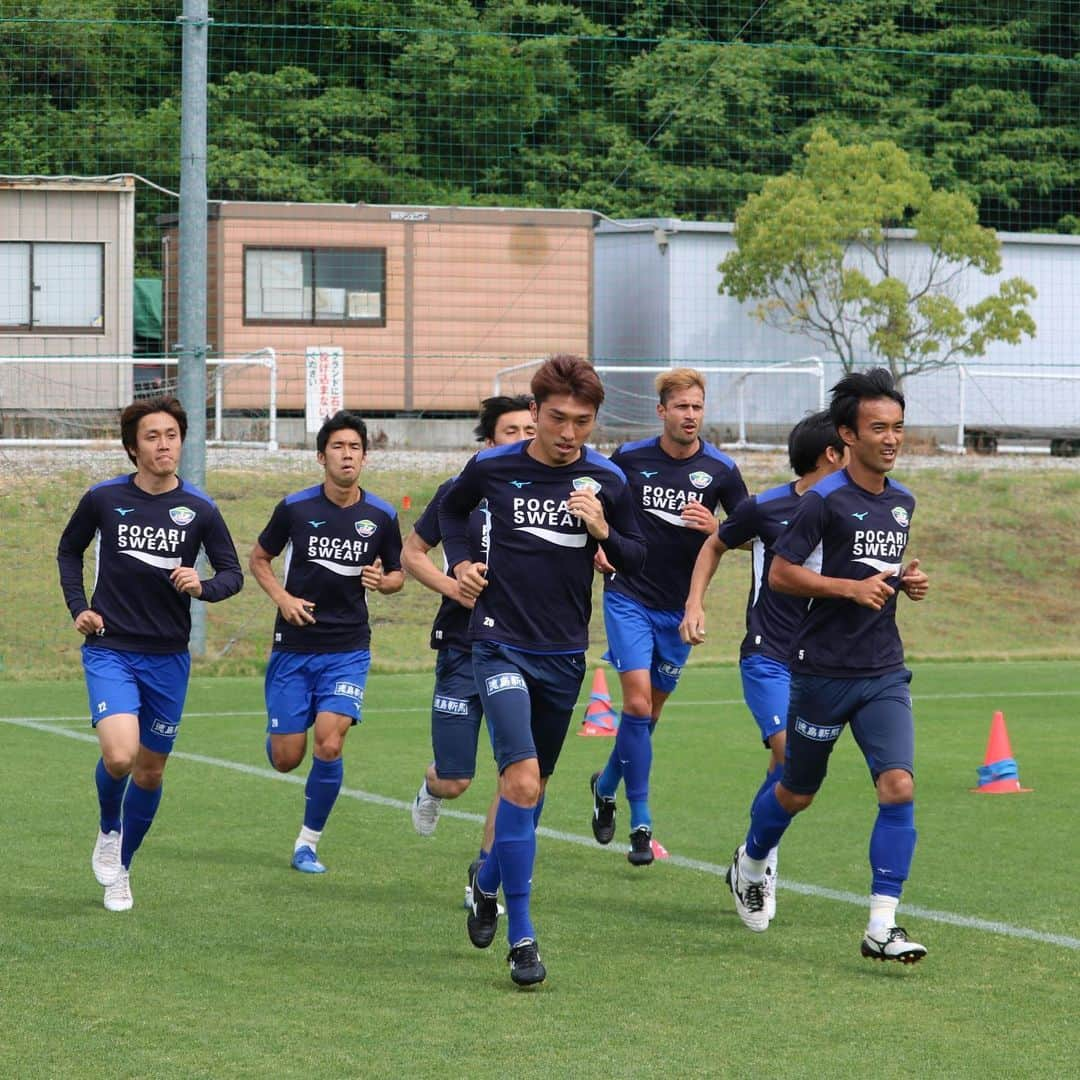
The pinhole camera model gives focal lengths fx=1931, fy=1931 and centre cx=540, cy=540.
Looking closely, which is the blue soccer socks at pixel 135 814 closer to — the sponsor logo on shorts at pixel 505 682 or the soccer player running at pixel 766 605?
the sponsor logo on shorts at pixel 505 682

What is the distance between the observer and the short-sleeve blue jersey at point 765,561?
8219 mm

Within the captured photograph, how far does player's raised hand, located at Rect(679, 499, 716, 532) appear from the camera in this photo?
906 centimetres

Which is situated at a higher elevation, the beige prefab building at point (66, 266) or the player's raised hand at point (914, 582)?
the beige prefab building at point (66, 266)

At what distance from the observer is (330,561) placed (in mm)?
8844

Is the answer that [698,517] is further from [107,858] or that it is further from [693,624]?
[107,858]

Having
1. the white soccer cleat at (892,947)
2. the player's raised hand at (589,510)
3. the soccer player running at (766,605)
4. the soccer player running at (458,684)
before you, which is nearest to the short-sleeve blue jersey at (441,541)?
the soccer player running at (458,684)

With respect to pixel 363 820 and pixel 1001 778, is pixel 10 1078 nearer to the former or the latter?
pixel 363 820

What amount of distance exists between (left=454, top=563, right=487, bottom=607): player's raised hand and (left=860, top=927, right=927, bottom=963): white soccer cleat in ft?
5.86

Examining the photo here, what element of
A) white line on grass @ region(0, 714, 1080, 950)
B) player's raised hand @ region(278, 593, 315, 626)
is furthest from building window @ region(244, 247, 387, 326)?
player's raised hand @ region(278, 593, 315, 626)

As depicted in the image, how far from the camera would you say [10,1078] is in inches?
207

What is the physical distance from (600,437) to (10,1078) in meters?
22.2

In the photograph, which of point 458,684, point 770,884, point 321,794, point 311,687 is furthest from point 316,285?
point 770,884

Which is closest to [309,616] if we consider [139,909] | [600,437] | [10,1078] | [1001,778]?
[139,909]

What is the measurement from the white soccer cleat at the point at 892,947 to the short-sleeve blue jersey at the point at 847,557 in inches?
35.4
